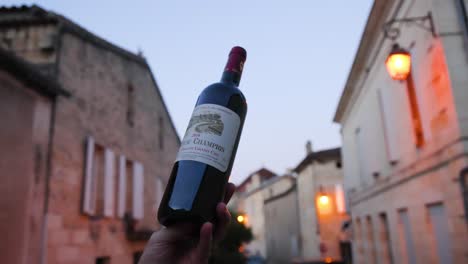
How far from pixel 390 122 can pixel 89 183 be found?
711cm

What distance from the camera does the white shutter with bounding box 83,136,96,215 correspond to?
8.45 metres

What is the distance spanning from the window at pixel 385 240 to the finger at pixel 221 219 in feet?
33.4

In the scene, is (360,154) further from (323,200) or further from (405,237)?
(323,200)

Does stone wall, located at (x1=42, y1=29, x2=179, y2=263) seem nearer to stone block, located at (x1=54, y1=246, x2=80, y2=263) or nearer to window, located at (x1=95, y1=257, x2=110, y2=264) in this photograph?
stone block, located at (x1=54, y1=246, x2=80, y2=263)

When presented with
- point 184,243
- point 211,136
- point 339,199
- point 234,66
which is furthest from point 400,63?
point 339,199

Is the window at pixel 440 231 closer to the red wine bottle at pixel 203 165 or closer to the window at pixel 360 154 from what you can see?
the window at pixel 360 154

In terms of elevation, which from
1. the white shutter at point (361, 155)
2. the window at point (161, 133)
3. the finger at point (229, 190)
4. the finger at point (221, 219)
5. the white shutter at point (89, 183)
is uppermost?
the window at point (161, 133)

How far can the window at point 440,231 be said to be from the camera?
6523mm

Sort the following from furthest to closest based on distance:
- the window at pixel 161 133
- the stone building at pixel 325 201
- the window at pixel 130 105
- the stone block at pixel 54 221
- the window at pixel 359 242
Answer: the stone building at pixel 325 201 < the window at pixel 161 133 < the window at pixel 359 242 < the window at pixel 130 105 < the stone block at pixel 54 221

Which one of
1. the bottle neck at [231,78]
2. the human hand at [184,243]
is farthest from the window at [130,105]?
the human hand at [184,243]

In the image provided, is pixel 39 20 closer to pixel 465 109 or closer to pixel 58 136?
pixel 58 136

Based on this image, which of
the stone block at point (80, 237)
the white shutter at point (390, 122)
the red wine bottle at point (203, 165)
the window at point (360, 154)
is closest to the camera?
the red wine bottle at point (203, 165)

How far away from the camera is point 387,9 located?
850 centimetres

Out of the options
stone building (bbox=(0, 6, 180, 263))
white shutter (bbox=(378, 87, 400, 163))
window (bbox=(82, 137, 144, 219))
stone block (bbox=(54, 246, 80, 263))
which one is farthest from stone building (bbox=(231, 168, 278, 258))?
stone block (bbox=(54, 246, 80, 263))
